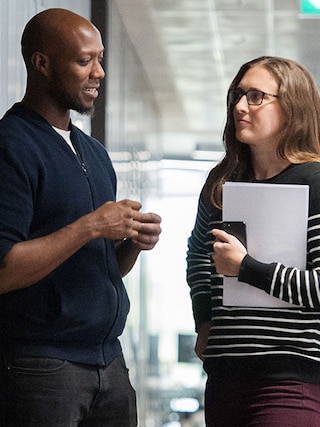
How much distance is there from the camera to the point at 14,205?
2279 millimetres

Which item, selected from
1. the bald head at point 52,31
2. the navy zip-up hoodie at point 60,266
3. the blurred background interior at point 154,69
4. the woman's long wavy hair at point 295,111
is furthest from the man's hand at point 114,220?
the blurred background interior at point 154,69

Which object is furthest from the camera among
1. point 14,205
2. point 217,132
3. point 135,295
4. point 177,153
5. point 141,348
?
point 177,153

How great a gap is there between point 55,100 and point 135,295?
5560 millimetres

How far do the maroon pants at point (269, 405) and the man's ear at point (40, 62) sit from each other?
87 cm

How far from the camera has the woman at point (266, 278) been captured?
2396 millimetres

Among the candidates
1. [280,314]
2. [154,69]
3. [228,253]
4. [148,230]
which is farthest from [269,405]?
[154,69]

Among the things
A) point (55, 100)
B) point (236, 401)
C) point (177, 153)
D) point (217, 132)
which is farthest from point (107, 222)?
point (177, 153)

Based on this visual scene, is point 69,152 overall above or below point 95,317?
above

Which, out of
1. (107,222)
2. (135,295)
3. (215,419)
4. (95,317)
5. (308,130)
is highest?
(308,130)

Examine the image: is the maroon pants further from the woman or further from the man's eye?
the man's eye

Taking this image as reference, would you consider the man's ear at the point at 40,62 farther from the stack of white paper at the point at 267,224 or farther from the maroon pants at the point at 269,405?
the maroon pants at the point at 269,405

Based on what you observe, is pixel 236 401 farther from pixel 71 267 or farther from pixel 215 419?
pixel 71 267

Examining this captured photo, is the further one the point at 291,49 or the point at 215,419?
the point at 291,49

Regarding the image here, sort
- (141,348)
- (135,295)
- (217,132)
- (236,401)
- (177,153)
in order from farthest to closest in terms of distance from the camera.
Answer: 1. (177,153)
2. (217,132)
3. (141,348)
4. (135,295)
5. (236,401)
